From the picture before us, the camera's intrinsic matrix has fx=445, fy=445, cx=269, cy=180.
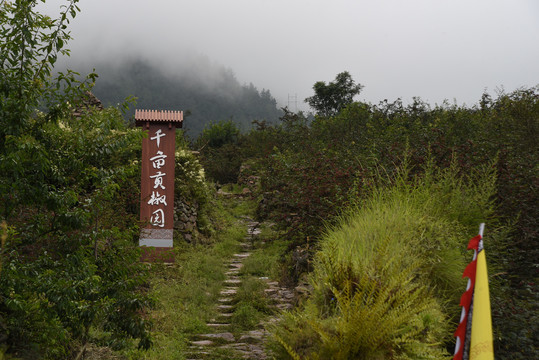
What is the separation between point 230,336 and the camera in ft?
20.3

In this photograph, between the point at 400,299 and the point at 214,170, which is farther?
the point at 214,170

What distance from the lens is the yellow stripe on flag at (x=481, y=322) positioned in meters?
1.78

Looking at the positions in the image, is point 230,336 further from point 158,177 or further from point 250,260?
point 158,177

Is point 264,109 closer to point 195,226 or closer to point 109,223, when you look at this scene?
point 195,226

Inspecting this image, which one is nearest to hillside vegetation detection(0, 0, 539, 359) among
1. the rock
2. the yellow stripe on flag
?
the rock

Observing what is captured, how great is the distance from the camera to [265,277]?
893 centimetres

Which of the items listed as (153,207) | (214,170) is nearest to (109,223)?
(153,207)

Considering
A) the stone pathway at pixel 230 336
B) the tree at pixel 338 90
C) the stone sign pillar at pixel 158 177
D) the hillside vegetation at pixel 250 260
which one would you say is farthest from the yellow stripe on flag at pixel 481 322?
the tree at pixel 338 90

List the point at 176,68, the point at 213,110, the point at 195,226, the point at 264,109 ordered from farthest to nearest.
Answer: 1. the point at 176,68
2. the point at 264,109
3. the point at 213,110
4. the point at 195,226

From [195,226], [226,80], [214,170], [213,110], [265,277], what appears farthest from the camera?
[226,80]

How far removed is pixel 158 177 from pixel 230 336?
416cm

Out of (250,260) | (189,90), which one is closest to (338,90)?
(250,260)

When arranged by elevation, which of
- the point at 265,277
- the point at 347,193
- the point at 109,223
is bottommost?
the point at 265,277

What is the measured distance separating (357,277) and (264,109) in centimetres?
7613
